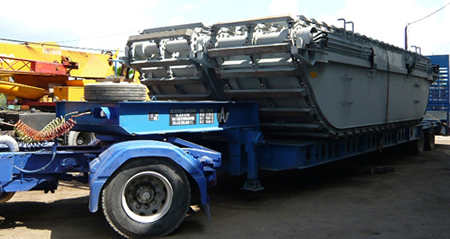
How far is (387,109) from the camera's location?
35.2ft

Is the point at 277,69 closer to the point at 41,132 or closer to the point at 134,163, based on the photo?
the point at 134,163

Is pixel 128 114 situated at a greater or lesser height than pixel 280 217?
greater

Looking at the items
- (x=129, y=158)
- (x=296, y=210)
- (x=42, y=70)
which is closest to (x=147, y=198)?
(x=129, y=158)

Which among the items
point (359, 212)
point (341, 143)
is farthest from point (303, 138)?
point (359, 212)

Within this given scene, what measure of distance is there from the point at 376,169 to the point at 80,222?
6.97 meters

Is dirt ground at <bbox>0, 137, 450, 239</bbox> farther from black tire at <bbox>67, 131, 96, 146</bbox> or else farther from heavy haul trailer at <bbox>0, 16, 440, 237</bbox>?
black tire at <bbox>67, 131, 96, 146</bbox>

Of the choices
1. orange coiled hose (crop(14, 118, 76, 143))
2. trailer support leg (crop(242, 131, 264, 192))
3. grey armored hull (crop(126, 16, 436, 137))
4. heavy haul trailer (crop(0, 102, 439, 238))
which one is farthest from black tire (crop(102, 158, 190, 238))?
grey armored hull (crop(126, 16, 436, 137))

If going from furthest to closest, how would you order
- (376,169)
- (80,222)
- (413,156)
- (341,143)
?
(413,156) < (376,169) < (341,143) < (80,222)

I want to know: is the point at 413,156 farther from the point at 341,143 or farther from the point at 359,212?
the point at 359,212

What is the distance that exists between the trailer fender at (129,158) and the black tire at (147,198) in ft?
0.36

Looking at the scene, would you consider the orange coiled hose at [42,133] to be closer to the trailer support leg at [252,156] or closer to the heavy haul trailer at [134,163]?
the heavy haul trailer at [134,163]

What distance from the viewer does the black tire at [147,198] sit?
555cm

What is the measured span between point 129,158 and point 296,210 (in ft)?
9.73

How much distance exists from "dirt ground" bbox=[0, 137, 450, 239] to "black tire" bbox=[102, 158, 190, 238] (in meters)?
0.37
